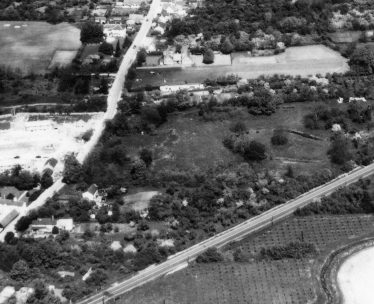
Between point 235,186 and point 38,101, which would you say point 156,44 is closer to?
point 38,101

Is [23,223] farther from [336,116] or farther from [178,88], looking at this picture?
[336,116]

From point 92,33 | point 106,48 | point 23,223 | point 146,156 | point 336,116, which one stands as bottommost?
point 336,116

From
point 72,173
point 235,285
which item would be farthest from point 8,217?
point 235,285

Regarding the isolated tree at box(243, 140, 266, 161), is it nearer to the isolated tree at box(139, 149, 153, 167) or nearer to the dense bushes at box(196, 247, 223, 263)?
the isolated tree at box(139, 149, 153, 167)

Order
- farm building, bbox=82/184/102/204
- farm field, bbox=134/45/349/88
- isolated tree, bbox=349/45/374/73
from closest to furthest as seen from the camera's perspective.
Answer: farm building, bbox=82/184/102/204, farm field, bbox=134/45/349/88, isolated tree, bbox=349/45/374/73

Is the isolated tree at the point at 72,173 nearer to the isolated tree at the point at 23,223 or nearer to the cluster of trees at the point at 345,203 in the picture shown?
the isolated tree at the point at 23,223

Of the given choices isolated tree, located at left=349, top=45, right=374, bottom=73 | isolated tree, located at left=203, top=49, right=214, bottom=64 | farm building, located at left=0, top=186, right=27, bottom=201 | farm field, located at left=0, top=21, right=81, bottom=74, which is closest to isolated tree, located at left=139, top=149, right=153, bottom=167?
farm building, located at left=0, top=186, right=27, bottom=201

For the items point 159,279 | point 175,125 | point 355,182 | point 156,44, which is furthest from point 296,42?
point 159,279
